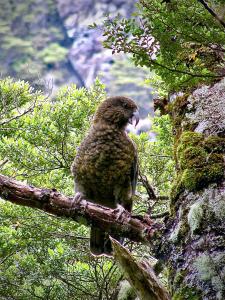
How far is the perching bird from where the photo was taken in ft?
12.2

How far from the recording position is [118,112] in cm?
389

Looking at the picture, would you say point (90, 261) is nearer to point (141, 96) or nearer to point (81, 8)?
point (141, 96)

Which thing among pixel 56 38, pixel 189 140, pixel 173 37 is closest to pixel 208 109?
pixel 189 140

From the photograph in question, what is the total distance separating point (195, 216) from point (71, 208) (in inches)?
33.4

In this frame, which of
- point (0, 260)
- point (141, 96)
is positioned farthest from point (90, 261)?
point (141, 96)

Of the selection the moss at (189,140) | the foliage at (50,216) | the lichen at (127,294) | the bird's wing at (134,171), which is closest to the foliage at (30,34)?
the foliage at (50,216)

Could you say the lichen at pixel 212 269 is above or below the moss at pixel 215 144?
below

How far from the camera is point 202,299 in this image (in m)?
2.14

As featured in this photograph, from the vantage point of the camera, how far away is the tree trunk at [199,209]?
221 cm

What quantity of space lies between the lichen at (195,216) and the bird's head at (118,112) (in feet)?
4.97

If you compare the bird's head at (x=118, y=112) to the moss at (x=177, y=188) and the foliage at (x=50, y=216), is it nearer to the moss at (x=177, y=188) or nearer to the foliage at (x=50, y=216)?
the foliage at (x=50, y=216)

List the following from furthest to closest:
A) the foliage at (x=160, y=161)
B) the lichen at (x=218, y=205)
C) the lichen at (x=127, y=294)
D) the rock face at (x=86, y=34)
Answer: the rock face at (x=86, y=34) → the foliage at (x=160, y=161) → the lichen at (x=127, y=294) → the lichen at (x=218, y=205)

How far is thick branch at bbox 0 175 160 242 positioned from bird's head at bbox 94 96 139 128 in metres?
1.06

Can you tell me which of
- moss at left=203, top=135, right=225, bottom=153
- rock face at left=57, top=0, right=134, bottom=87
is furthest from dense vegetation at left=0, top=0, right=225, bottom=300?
rock face at left=57, top=0, right=134, bottom=87
